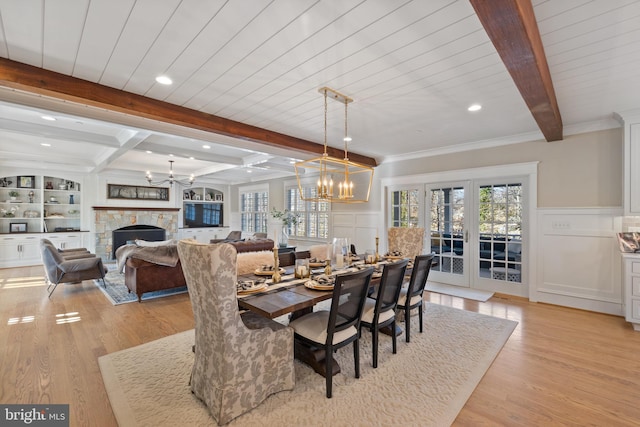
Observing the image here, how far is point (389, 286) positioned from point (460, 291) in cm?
295

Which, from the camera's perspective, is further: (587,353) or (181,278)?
(181,278)

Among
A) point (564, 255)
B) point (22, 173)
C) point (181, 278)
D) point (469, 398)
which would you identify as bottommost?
point (469, 398)

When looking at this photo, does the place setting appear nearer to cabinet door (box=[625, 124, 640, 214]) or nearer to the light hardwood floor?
the light hardwood floor

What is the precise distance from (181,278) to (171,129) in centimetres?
238

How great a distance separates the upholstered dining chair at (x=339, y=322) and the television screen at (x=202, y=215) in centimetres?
907

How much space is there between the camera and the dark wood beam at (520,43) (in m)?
1.40

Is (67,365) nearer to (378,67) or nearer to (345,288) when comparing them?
(345,288)

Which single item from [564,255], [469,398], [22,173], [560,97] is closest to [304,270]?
[469,398]

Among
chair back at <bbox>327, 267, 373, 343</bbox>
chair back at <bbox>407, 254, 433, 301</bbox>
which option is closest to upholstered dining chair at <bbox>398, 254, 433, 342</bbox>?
chair back at <bbox>407, 254, 433, 301</bbox>

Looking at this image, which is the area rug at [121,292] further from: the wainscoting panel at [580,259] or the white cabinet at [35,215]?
the wainscoting panel at [580,259]

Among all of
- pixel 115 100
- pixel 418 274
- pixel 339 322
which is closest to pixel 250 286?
pixel 339 322

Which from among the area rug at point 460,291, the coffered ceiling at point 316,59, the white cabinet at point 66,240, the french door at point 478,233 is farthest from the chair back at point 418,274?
the white cabinet at point 66,240

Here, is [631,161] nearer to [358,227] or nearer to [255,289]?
[358,227]

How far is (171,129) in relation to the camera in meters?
3.71
